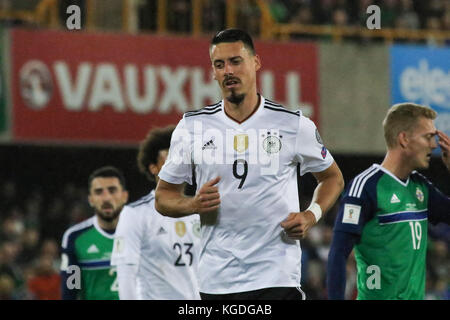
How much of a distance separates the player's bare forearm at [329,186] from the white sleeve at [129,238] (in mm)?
1924

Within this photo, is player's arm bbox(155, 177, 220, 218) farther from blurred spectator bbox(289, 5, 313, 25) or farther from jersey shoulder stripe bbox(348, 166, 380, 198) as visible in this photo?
blurred spectator bbox(289, 5, 313, 25)

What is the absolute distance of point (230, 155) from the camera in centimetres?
595

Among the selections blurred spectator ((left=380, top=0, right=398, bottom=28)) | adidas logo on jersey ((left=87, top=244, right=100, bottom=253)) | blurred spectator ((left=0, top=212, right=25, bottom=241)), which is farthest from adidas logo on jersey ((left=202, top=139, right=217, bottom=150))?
blurred spectator ((left=380, top=0, right=398, bottom=28))

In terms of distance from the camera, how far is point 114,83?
16688 mm

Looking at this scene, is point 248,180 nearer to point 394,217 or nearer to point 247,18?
point 394,217

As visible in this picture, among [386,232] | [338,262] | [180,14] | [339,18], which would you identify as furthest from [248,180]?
[339,18]

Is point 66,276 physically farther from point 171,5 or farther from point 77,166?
point 77,166

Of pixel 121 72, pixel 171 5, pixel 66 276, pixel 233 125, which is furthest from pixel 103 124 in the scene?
pixel 233 125

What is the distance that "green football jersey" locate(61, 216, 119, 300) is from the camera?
28.5ft

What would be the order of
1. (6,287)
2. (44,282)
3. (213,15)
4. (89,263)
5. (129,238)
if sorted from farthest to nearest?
(213,15), (6,287), (44,282), (89,263), (129,238)

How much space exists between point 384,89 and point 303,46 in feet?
5.10

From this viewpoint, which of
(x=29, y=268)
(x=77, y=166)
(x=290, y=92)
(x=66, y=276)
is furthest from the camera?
(x=77, y=166)

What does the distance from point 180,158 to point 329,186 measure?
2.81ft

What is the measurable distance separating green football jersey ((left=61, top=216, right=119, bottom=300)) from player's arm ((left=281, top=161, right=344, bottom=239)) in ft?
9.96
